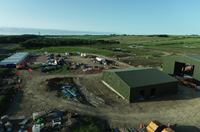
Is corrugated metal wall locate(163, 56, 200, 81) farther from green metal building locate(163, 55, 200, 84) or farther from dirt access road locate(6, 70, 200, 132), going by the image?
dirt access road locate(6, 70, 200, 132)

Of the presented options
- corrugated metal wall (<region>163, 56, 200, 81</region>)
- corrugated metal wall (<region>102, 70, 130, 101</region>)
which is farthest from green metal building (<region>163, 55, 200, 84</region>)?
corrugated metal wall (<region>102, 70, 130, 101</region>)

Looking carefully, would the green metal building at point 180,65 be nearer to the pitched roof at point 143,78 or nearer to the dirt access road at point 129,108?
the dirt access road at point 129,108

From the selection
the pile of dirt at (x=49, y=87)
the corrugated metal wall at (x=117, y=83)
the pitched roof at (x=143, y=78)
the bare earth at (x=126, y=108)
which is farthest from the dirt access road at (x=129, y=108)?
the pitched roof at (x=143, y=78)

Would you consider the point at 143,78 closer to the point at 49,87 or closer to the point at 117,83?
the point at 117,83

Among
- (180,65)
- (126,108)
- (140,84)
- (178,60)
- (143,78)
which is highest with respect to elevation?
(178,60)


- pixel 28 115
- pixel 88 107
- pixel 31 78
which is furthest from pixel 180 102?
pixel 31 78

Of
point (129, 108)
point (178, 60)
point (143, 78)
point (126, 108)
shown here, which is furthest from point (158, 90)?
point (178, 60)
